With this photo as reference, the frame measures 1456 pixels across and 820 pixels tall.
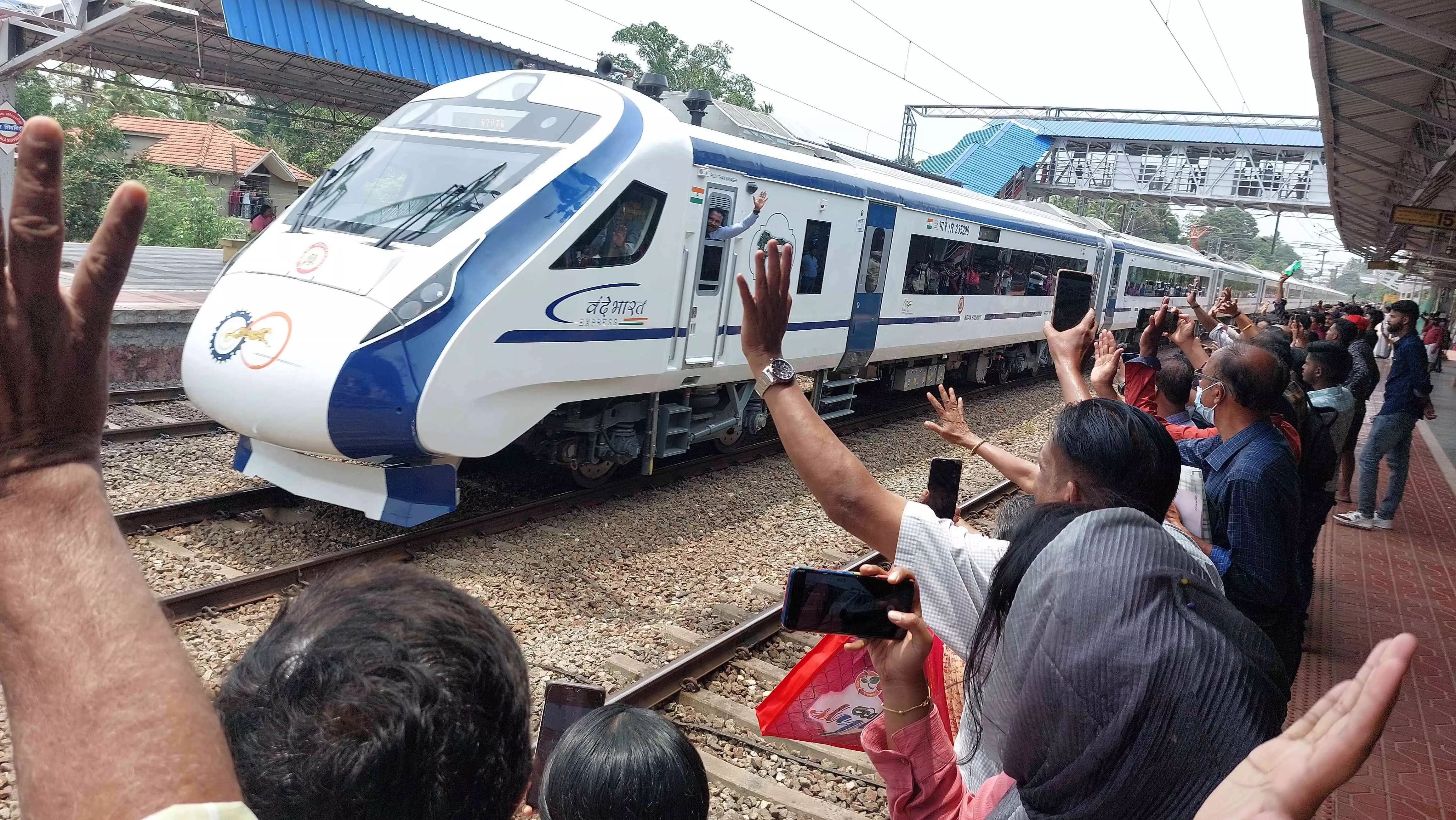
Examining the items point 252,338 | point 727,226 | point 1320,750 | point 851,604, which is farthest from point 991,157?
point 1320,750

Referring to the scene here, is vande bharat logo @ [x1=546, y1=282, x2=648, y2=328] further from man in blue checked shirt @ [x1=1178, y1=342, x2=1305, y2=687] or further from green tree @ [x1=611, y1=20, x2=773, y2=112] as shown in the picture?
green tree @ [x1=611, y1=20, x2=773, y2=112]

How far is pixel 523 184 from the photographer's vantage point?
233 inches

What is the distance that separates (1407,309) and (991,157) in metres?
23.2

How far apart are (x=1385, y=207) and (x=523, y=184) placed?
644 inches

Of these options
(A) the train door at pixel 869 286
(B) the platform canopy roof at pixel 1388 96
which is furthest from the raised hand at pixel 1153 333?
(A) the train door at pixel 869 286

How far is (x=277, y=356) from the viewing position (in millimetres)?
5289

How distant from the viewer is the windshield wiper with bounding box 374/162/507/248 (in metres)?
5.73

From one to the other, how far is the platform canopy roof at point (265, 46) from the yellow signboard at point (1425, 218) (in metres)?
10.6

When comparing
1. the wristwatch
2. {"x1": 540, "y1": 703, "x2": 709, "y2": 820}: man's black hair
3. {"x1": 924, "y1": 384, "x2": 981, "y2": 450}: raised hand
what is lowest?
{"x1": 540, "y1": 703, "x2": 709, "y2": 820}: man's black hair

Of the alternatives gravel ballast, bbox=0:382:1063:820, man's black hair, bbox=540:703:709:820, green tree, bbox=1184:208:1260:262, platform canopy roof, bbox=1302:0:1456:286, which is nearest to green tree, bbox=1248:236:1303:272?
green tree, bbox=1184:208:1260:262

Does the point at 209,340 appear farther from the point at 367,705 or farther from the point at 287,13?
the point at 287,13

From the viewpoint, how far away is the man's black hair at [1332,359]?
5.98 meters

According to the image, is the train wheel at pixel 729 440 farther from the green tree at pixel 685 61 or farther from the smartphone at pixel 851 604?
the green tree at pixel 685 61

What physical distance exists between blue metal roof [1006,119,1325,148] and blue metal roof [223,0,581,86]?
21015mm
